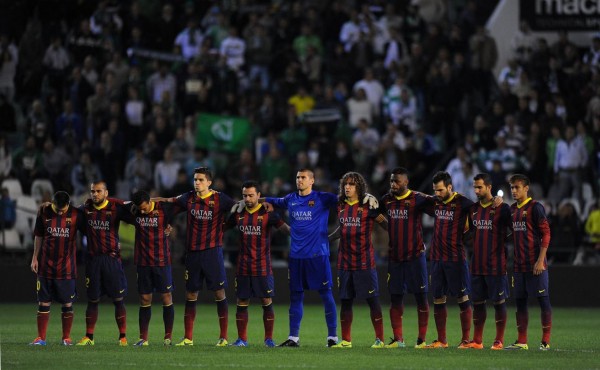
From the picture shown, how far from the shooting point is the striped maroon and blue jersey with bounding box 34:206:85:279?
17516 mm

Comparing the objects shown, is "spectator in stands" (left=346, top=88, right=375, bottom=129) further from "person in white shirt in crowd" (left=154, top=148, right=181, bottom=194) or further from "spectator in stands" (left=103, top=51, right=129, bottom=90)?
"spectator in stands" (left=103, top=51, right=129, bottom=90)

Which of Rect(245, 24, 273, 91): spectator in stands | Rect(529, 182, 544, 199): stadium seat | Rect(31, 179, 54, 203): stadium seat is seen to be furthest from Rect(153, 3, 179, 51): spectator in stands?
Rect(529, 182, 544, 199): stadium seat

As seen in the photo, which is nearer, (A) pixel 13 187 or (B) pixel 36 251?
(B) pixel 36 251

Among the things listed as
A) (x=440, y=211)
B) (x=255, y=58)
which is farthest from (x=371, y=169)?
(x=440, y=211)

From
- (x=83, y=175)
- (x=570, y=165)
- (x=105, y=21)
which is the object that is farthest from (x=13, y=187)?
(x=570, y=165)

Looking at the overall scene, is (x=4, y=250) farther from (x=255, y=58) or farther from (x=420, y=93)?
(x=420, y=93)

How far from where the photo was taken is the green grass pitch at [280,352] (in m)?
14.9

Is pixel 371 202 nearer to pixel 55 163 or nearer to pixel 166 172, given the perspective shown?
pixel 166 172

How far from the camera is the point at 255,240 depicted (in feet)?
57.6

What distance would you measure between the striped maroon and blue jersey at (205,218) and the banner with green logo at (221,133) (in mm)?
10824

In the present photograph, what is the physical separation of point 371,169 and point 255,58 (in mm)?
4505

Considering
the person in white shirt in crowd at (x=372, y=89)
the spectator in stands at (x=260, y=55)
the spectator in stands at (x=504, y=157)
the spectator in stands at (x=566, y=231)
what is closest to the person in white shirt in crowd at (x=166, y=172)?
the spectator in stands at (x=260, y=55)

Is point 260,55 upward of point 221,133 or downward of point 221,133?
upward

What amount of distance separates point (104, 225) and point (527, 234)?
556cm
